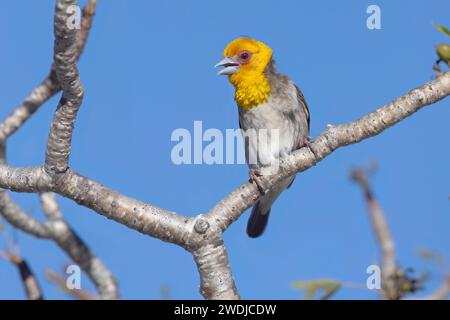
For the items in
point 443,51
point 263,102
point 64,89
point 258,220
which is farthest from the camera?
point 258,220

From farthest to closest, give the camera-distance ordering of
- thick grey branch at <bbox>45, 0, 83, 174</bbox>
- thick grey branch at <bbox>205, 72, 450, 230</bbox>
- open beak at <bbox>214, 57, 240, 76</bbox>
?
1. open beak at <bbox>214, 57, 240, 76</bbox>
2. thick grey branch at <bbox>205, 72, 450, 230</bbox>
3. thick grey branch at <bbox>45, 0, 83, 174</bbox>

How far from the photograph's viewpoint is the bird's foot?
5.37m

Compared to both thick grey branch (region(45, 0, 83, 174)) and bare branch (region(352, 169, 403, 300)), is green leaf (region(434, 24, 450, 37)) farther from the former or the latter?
thick grey branch (region(45, 0, 83, 174))

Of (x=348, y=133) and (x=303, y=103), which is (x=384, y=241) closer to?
(x=348, y=133)

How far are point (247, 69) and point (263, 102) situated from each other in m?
0.38

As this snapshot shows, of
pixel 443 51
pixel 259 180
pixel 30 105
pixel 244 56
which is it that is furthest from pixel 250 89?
pixel 30 105

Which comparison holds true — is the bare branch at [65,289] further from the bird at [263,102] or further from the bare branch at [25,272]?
the bird at [263,102]

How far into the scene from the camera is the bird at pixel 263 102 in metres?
6.47

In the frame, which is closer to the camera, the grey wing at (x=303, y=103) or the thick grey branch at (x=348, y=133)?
the thick grey branch at (x=348, y=133)

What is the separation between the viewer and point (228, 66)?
6719mm

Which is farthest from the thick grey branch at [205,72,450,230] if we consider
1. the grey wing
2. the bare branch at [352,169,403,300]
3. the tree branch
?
the grey wing

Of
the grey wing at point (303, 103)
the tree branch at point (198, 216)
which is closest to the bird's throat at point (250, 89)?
the grey wing at point (303, 103)
